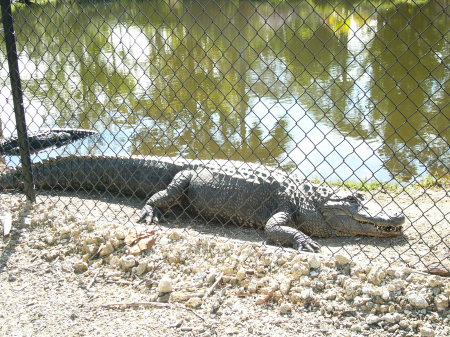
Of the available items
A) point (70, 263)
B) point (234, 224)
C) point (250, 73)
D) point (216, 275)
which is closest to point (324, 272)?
point (216, 275)

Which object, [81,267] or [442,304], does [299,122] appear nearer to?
[81,267]

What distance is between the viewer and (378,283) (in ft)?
9.80

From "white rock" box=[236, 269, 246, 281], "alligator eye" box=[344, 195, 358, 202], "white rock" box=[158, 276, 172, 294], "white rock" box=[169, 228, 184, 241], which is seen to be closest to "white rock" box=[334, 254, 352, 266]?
"white rock" box=[236, 269, 246, 281]

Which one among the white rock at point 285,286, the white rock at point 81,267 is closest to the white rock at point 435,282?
the white rock at point 285,286

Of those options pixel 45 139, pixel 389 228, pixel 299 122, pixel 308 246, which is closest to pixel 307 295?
pixel 308 246

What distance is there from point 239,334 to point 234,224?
2.36 meters

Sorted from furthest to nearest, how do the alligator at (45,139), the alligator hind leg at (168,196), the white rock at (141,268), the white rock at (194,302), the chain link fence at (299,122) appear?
the alligator at (45,139) → the alligator hind leg at (168,196) → the chain link fence at (299,122) → the white rock at (141,268) → the white rock at (194,302)

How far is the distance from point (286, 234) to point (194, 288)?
5.24 feet

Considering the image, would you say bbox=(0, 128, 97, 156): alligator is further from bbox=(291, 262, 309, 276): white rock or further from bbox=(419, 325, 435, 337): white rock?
bbox=(419, 325, 435, 337): white rock

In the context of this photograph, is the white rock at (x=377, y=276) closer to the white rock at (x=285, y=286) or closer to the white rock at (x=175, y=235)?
the white rock at (x=285, y=286)

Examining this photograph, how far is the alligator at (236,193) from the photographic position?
4680mm

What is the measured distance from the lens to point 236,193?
16.8ft

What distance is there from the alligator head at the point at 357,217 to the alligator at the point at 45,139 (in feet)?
13.0

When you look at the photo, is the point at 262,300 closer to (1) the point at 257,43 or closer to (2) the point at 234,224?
(2) the point at 234,224
